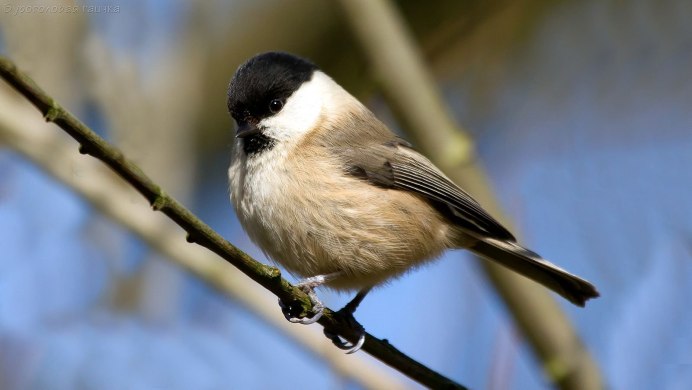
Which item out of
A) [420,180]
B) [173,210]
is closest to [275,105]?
[420,180]

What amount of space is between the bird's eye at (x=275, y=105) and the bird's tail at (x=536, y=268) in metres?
0.78

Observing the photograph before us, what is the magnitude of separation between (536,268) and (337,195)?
755 millimetres

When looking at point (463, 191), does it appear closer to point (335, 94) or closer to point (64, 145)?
point (335, 94)

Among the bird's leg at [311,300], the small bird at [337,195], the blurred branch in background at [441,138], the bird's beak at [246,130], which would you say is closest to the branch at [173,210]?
the bird's leg at [311,300]

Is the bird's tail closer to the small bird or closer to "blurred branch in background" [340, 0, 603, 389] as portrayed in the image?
the small bird

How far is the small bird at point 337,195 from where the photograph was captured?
7.14 ft

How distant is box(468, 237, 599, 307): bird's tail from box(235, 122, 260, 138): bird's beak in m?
0.83

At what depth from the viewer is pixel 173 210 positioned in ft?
4.73

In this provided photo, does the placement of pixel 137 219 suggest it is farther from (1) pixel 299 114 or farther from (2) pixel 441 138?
(2) pixel 441 138

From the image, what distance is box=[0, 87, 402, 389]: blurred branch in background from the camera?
8.67 feet

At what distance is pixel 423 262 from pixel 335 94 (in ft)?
2.03

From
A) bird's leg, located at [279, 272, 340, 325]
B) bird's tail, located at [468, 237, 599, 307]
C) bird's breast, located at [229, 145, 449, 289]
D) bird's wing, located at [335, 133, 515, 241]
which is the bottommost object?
bird's leg, located at [279, 272, 340, 325]

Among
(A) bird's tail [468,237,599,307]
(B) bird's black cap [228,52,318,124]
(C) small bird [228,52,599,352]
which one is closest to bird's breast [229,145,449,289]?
(C) small bird [228,52,599,352]

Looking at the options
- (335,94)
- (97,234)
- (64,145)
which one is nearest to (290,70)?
(335,94)
